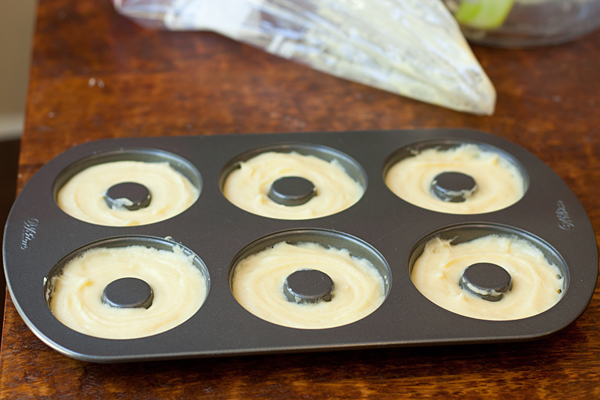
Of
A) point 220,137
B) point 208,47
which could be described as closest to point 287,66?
point 208,47

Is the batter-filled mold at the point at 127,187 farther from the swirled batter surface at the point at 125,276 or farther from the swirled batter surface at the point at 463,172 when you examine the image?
the swirled batter surface at the point at 463,172

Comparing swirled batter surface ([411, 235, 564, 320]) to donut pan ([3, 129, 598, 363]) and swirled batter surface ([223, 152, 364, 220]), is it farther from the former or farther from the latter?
swirled batter surface ([223, 152, 364, 220])

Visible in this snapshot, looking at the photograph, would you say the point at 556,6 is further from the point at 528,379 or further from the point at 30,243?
the point at 30,243

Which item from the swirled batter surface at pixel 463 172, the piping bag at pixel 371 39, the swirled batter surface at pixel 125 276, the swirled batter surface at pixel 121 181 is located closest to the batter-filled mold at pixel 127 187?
the swirled batter surface at pixel 121 181

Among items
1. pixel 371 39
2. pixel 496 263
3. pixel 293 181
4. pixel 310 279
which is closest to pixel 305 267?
pixel 310 279

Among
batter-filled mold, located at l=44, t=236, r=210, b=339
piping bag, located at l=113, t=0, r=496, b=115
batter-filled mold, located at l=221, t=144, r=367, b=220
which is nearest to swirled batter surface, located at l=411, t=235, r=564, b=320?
batter-filled mold, located at l=221, t=144, r=367, b=220

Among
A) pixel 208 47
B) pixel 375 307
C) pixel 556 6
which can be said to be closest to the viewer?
pixel 375 307
